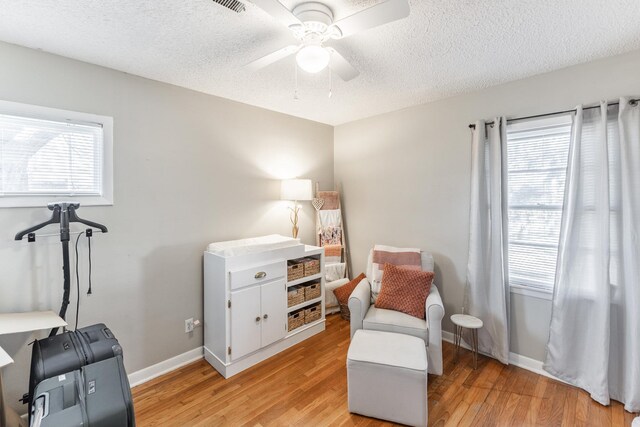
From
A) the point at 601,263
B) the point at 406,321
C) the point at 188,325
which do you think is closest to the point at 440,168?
the point at 601,263

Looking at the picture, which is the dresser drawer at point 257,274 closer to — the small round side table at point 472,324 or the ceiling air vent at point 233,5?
the small round side table at point 472,324

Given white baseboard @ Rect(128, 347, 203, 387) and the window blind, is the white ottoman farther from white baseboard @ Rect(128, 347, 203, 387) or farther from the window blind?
the window blind

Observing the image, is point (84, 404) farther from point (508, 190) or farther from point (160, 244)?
point (508, 190)

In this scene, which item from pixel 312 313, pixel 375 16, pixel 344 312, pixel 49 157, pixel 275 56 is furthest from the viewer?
pixel 344 312

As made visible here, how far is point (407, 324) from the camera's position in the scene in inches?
93.0

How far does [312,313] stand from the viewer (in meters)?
3.13

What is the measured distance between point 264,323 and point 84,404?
1455mm

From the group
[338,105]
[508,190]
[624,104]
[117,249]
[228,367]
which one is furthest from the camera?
[338,105]

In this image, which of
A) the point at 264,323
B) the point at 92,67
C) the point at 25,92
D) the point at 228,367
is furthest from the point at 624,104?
the point at 25,92

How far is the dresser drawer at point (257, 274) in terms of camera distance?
243 cm

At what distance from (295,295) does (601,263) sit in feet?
8.21

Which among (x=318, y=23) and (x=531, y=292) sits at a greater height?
(x=318, y=23)

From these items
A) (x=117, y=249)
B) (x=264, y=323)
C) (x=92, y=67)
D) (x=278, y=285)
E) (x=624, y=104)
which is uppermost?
(x=92, y=67)

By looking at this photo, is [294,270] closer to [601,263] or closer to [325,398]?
Result: [325,398]
